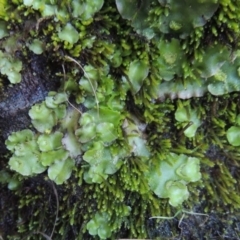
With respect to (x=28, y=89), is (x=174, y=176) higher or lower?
lower

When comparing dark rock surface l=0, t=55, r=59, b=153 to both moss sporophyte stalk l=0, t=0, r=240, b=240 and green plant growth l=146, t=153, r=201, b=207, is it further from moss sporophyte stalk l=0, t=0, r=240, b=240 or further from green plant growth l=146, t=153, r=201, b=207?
green plant growth l=146, t=153, r=201, b=207

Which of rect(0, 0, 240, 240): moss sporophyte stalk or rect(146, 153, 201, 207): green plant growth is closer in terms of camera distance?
rect(0, 0, 240, 240): moss sporophyte stalk

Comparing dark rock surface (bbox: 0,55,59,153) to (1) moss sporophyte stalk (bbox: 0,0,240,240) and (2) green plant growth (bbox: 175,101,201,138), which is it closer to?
(1) moss sporophyte stalk (bbox: 0,0,240,240)

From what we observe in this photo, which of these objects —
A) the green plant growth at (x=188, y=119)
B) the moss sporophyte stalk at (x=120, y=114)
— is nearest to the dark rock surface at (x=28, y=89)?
the moss sporophyte stalk at (x=120, y=114)

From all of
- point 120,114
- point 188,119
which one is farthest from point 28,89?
point 188,119

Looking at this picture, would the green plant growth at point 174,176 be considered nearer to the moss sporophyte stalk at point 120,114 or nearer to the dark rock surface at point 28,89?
the moss sporophyte stalk at point 120,114

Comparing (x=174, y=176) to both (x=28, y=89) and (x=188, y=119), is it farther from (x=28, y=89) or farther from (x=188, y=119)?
(x=28, y=89)

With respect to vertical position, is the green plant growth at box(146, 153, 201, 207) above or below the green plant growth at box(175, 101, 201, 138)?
below

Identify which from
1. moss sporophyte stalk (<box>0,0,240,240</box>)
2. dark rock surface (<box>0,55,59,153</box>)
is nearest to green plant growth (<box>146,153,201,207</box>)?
moss sporophyte stalk (<box>0,0,240,240</box>)

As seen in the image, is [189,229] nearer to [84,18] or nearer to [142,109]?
[142,109]
